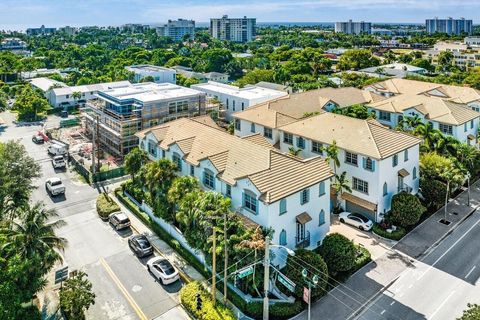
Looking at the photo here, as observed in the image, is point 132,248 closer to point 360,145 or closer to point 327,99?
point 360,145

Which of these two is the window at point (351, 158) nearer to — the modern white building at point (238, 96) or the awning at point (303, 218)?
the awning at point (303, 218)

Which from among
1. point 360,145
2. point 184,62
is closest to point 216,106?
point 360,145

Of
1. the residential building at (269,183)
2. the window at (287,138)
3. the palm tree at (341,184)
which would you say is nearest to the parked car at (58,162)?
the residential building at (269,183)

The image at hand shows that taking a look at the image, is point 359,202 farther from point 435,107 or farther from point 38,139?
point 38,139

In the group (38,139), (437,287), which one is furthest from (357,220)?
(38,139)

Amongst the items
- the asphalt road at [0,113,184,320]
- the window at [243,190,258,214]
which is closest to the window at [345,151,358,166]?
the window at [243,190,258,214]

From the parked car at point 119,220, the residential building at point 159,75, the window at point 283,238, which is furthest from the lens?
the residential building at point 159,75
